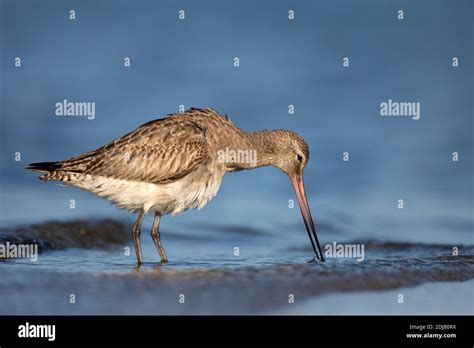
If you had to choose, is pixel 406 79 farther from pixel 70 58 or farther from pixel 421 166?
pixel 70 58

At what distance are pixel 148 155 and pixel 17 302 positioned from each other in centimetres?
290

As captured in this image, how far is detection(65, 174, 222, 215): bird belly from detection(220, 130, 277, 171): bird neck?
1.80 ft

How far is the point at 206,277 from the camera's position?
948 cm

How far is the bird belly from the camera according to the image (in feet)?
34.8

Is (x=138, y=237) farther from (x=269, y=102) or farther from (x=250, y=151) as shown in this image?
(x=269, y=102)

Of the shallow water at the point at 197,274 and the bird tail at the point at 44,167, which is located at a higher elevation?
the bird tail at the point at 44,167

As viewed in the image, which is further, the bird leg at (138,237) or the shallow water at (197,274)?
the bird leg at (138,237)

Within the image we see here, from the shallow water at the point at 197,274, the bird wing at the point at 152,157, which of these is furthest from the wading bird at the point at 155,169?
the shallow water at the point at 197,274

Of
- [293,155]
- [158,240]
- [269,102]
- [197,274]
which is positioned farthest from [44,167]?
[269,102]

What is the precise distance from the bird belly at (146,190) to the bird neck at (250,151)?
0.55 meters

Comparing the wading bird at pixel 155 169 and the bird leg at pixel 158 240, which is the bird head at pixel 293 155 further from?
the bird leg at pixel 158 240

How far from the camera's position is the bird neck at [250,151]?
11141 mm

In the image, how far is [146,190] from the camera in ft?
34.7

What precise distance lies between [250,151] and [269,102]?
27.1ft
